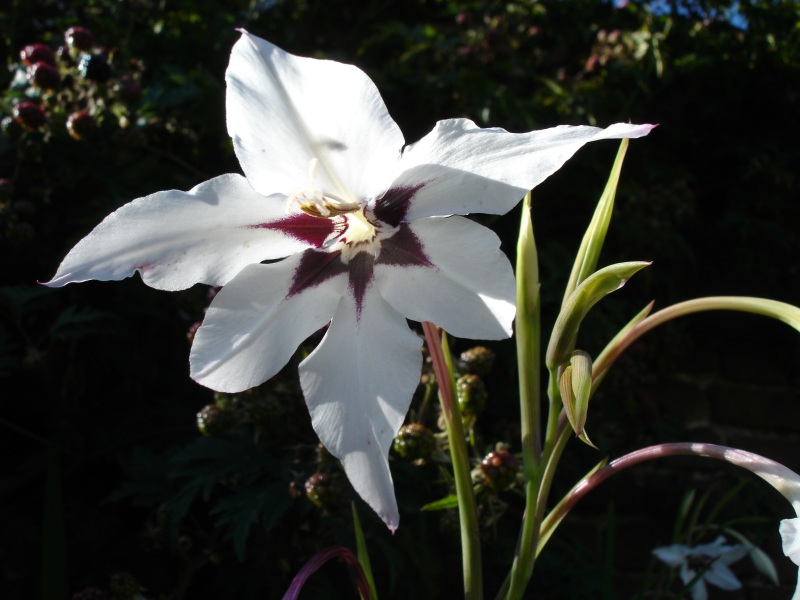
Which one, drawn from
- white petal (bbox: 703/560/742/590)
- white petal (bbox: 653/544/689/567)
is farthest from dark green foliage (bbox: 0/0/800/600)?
white petal (bbox: 703/560/742/590)

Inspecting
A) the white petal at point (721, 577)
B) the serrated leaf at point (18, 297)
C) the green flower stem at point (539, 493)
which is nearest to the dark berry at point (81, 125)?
the serrated leaf at point (18, 297)

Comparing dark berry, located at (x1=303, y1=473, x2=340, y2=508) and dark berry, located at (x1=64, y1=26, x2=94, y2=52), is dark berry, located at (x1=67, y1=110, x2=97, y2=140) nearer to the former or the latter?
dark berry, located at (x1=64, y1=26, x2=94, y2=52)

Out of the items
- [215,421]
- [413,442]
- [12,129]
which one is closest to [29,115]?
[12,129]

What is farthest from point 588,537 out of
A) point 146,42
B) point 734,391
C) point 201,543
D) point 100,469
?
point 146,42

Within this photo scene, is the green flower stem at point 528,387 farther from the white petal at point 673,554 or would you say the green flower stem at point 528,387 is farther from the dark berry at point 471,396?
the white petal at point 673,554

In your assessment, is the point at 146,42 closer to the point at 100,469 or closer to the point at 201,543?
the point at 100,469

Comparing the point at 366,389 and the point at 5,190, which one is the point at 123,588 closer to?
the point at 366,389

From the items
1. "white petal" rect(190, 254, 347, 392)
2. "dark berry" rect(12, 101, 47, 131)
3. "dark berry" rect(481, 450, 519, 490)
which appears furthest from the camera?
"dark berry" rect(12, 101, 47, 131)
